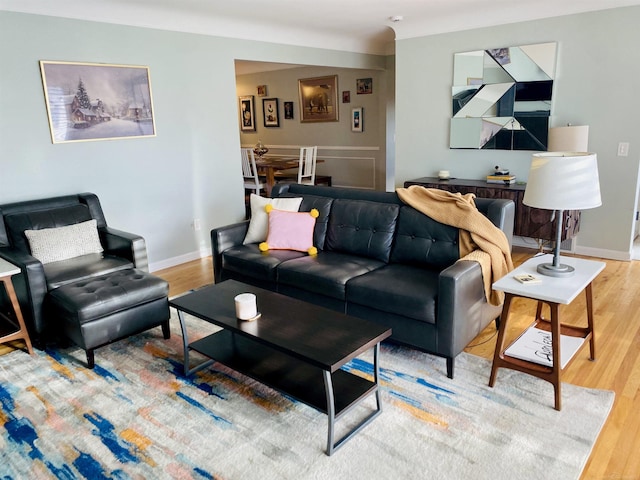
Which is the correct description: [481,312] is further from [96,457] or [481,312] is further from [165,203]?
[165,203]

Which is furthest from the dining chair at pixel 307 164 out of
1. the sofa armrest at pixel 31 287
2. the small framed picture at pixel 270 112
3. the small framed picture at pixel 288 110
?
the sofa armrest at pixel 31 287

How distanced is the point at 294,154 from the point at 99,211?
5222mm

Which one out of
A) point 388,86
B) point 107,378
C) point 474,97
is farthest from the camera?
point 388,86

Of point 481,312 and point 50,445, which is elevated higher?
point 481,312

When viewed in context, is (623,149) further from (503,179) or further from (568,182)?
(568,182)

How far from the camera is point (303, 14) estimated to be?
187 inches

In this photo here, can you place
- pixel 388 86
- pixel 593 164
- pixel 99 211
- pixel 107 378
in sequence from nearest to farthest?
pixel 593 164, pixel 107 378, pixel 99 211, pixel 388 86

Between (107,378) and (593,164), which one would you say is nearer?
(593,164)

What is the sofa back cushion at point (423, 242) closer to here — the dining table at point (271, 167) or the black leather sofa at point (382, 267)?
the black leather sofa at point (382, 267)

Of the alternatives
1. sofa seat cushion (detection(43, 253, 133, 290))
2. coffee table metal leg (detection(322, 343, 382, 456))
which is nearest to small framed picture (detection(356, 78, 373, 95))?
sofa seat cushion (detection(43, 253, 133, 290))

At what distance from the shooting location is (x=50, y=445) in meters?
2.16

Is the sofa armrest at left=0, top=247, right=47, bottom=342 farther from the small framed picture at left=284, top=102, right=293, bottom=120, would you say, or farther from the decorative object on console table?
the small framed picture at left=284, top=102, right=293, bottom=120

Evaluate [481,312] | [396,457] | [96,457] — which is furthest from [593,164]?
[96,457]

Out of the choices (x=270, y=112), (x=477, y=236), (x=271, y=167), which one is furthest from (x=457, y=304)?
(x=270, y=112)
